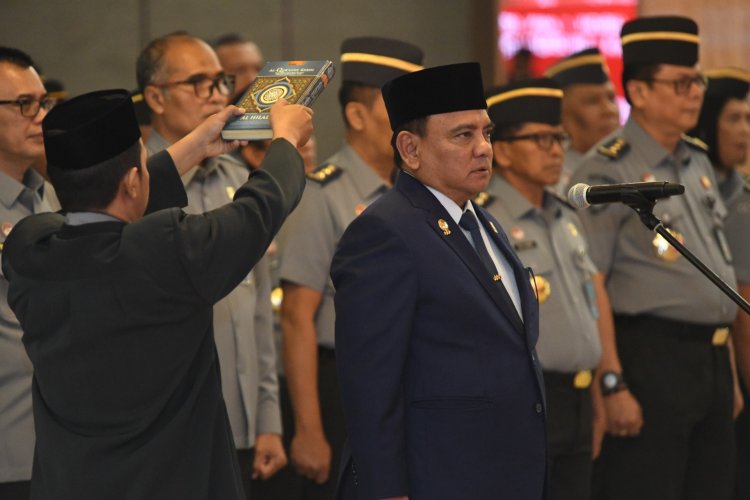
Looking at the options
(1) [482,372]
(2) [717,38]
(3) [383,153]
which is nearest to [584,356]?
(3) [383,153]

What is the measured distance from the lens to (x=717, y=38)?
780 centimetres

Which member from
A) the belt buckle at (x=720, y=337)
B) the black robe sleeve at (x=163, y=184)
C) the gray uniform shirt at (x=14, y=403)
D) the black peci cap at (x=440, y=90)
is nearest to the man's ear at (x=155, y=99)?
the gray uniform shirt at (x=14, y=403)

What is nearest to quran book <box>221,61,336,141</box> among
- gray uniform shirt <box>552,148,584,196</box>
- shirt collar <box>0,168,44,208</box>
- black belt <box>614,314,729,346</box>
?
shirt collar <box>0,168,44,208</box>

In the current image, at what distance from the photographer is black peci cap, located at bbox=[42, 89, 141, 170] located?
7.85 feet

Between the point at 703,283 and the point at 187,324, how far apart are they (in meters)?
2.30

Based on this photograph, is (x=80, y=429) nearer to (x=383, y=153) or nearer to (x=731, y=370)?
(x=383, y=153)

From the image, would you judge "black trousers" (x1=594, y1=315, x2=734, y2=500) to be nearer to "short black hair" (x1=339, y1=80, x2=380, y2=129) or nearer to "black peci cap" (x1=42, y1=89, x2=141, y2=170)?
"short black hair" (x1=339, y1=80, x2=380, y2=129)

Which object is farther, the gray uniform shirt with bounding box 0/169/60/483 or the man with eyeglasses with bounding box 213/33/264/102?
the man with eyeglasses with bounding box 213/33/264/102

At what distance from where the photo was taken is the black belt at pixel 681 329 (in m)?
4.20

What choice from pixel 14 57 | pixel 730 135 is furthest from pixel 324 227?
pixel 730 135

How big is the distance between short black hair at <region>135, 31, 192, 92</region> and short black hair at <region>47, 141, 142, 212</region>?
1379mm

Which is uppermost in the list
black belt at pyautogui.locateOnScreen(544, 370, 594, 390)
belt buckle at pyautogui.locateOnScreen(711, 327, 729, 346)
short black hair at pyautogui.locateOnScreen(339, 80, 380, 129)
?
short black hair at pyautogui.locateOnScreen(339, 80, 380, 129)

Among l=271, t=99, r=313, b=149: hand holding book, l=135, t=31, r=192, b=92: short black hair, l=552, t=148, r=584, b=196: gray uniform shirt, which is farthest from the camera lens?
→ l=552, t=148, r=584, b=196: gray uniform shirt

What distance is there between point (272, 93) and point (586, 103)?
3271 mm
